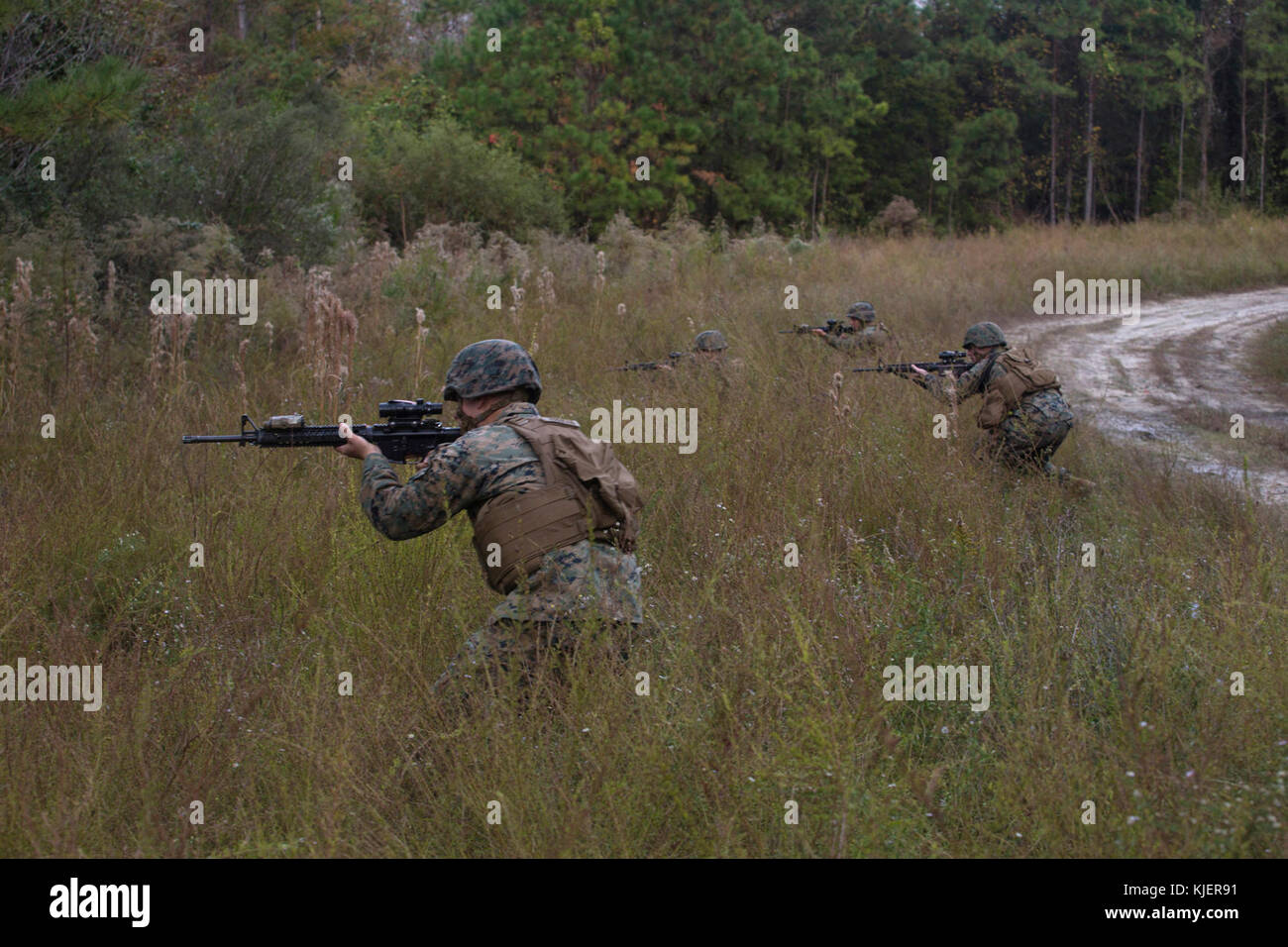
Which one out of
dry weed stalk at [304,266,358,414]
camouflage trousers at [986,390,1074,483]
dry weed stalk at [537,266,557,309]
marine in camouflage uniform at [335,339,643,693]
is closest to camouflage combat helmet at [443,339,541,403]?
marine in camouflage uniform at [335,339,643,693]

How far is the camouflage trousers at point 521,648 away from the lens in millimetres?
3984

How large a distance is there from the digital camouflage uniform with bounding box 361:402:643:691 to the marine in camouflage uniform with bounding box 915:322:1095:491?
391 cm

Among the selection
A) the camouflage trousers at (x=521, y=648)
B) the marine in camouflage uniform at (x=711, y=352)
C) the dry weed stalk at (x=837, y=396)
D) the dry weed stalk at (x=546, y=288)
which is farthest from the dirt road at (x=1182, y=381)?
the dry weed stalk at (x=546, y=288)

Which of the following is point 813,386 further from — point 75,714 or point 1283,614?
point 75,714

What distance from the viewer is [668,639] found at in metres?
4.16

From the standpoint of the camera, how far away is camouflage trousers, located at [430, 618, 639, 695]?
157 inches

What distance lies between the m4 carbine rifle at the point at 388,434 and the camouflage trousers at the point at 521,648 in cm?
92

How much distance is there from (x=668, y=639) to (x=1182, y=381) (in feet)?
32.5

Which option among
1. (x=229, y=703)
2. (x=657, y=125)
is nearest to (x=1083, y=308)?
(x=657, y=125)

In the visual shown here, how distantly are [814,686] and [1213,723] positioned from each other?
1269mm

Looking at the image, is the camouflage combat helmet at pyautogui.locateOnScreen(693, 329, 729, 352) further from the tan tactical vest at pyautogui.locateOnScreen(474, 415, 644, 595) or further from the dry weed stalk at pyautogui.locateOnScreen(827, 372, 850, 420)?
the tan tactical vest at pyautogui.locateOnScreen(474, 415, 644, 595)

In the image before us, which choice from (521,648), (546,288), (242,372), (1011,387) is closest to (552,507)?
(521,648)

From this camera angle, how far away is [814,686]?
3.81 m
